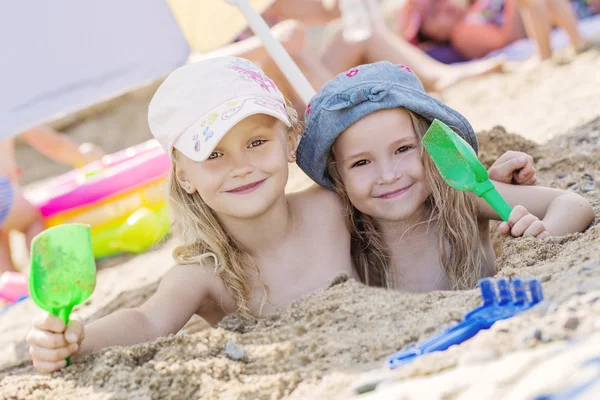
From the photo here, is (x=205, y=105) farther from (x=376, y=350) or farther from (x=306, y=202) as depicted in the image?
(x=376, y=350)

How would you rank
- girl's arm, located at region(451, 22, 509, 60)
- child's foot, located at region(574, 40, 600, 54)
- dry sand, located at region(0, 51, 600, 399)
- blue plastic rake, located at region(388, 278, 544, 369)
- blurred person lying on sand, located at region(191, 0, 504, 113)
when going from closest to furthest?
dry sand, located at region(0, 51, 600, 399), blue plastic rake, located at region(388, 278, 544, 369), child's foot, located at region(574, 40, 600, 54), blurred person lying on sand, located at region(191, 0, 504, 113), girl's arm, located at region(451, 22, 509, 60)

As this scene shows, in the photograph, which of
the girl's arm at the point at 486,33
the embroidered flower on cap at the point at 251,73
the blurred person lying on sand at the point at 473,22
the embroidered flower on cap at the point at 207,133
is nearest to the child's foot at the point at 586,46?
the blurred person lying on sand at the point at 473,22

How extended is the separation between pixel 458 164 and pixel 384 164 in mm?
188

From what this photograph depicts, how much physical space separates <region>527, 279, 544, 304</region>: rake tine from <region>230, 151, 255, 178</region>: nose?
700mm

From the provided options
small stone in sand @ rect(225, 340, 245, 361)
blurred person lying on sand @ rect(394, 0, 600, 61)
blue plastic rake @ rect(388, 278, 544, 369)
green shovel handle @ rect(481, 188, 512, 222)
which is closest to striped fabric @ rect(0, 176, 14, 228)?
small stone in sand @ rect(225, 340, 245, 361)

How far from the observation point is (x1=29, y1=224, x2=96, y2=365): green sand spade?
136cm

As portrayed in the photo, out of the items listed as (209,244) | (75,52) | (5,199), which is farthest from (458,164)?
(5,199)

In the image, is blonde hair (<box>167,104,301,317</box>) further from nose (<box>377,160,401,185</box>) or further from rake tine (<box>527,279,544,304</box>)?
rake tine (<box>527,279,544,304</box>)

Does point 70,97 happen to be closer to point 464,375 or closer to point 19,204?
point 19,204

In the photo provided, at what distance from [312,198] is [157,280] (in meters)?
0.87

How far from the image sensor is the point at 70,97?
2764 mm

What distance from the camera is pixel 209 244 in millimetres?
1768

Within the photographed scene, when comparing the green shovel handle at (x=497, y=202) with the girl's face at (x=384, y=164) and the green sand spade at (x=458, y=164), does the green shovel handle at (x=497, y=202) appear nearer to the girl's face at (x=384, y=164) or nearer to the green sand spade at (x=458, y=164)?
the green sand spade at (x=458, y=164)

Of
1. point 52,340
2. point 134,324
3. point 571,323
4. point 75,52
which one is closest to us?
point 571,323
